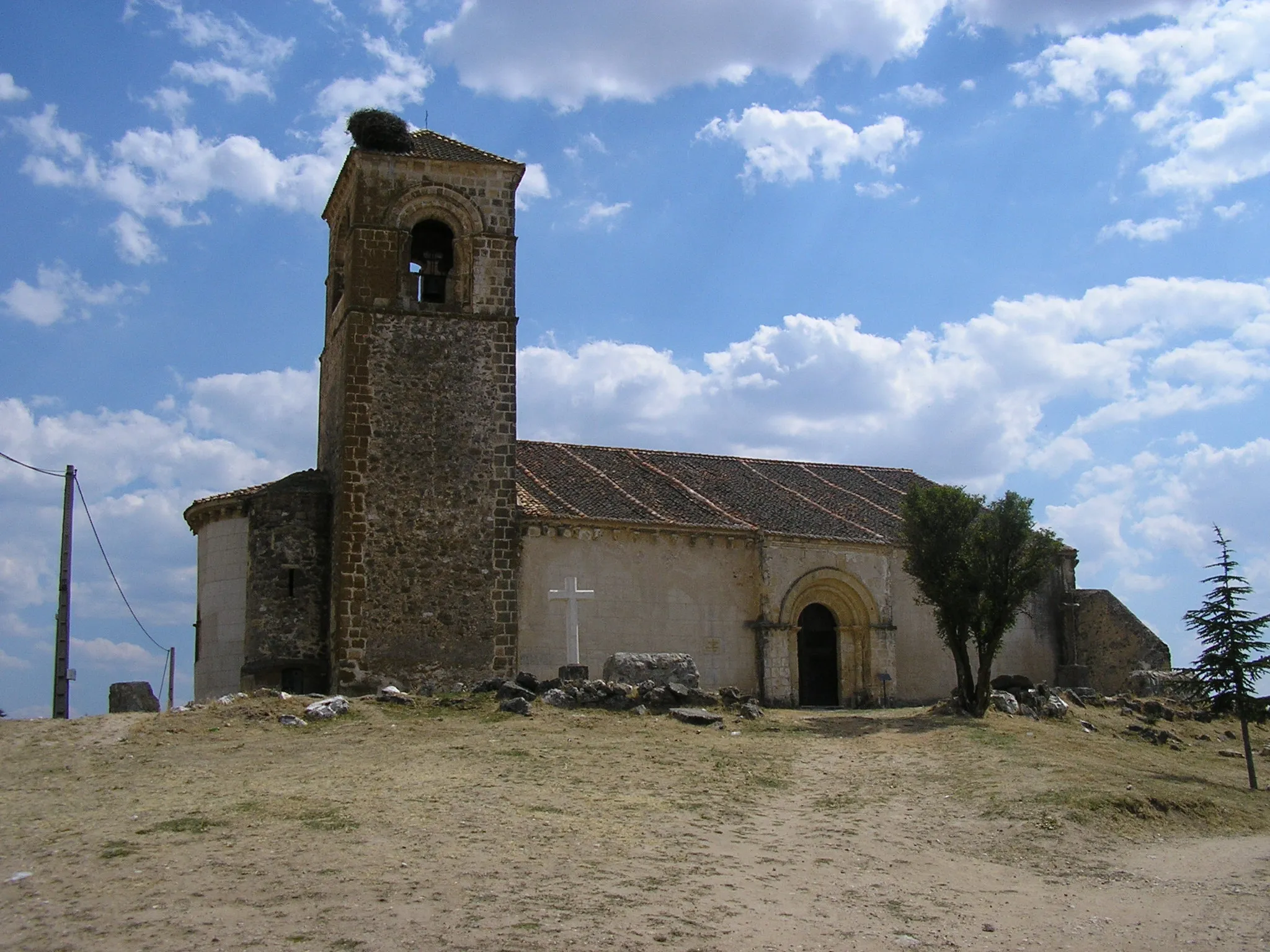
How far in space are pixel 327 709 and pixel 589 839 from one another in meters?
6.71

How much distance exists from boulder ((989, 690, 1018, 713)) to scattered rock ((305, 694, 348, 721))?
10.7 metres

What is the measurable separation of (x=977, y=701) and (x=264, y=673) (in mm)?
12009

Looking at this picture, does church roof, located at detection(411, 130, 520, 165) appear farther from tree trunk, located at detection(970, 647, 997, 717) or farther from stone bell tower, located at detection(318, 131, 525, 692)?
tree trunk, located at detection(970, 647, 997, 717)

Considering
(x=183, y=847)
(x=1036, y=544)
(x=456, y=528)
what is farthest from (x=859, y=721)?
(x=183, y=847)

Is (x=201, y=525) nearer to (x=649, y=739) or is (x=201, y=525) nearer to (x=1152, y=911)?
(x=649, y=739)

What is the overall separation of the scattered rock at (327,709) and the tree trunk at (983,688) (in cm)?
1013

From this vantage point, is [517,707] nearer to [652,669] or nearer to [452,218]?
[652,669]

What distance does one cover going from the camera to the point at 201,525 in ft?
74.8

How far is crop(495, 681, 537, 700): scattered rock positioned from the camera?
17.3m

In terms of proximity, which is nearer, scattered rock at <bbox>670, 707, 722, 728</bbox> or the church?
scattered rock at <bbox>670, 707, 722, 728</bbox>

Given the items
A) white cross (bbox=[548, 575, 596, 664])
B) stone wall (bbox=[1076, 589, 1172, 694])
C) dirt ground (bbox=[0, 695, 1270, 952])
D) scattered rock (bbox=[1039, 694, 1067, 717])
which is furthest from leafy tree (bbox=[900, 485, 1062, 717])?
stone wall (bbox=[1076, 589, 1172, 694])

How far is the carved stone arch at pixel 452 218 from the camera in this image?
75.0 feet

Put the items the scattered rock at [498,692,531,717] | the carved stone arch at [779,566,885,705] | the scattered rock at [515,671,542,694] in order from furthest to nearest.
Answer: the carved stone arch at [779,566,885,705] → the scattered rock at [515,671,542,694] → the scattered rock at [498,692,531,717]

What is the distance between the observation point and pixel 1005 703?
2044 cm
